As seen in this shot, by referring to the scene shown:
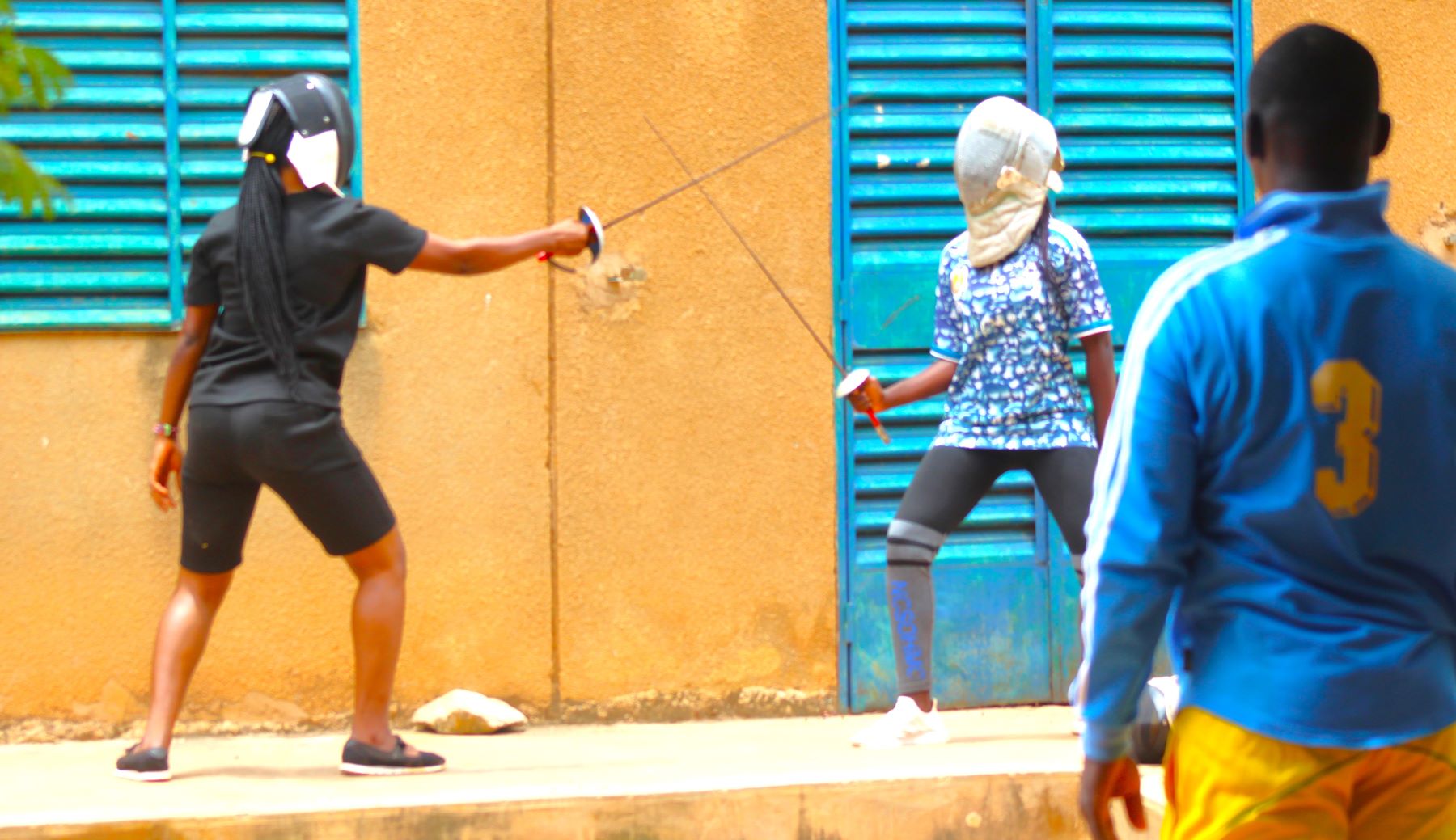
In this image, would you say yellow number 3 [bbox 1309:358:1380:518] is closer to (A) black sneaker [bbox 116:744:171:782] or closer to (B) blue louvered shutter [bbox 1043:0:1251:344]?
(A) black sneaker [bbox 116:744:171:782]

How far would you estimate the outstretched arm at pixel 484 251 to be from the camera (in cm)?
408

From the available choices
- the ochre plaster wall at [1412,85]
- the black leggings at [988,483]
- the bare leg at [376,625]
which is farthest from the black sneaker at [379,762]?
the ochre plaster wall at [1412,85]

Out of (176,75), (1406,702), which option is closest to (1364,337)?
(1406,702)

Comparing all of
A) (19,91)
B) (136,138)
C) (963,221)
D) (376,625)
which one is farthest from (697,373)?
(19,91)

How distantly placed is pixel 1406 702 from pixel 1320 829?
0.61ft

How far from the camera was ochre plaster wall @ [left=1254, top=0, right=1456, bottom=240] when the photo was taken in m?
5.74

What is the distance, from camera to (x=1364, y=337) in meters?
1.95

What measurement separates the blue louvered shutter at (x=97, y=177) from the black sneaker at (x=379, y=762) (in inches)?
65.8

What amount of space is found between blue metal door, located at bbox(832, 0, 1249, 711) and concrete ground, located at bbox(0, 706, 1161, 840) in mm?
726

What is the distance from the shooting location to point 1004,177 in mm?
4504

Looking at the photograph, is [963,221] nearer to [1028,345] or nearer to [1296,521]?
[1028,345]

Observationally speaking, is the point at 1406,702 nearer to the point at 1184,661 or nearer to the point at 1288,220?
the point at 1184,661

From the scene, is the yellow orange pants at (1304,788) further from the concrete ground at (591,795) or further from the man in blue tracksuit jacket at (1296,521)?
the concrete ground at (591,795)

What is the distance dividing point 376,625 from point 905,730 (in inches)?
→ 61.5
